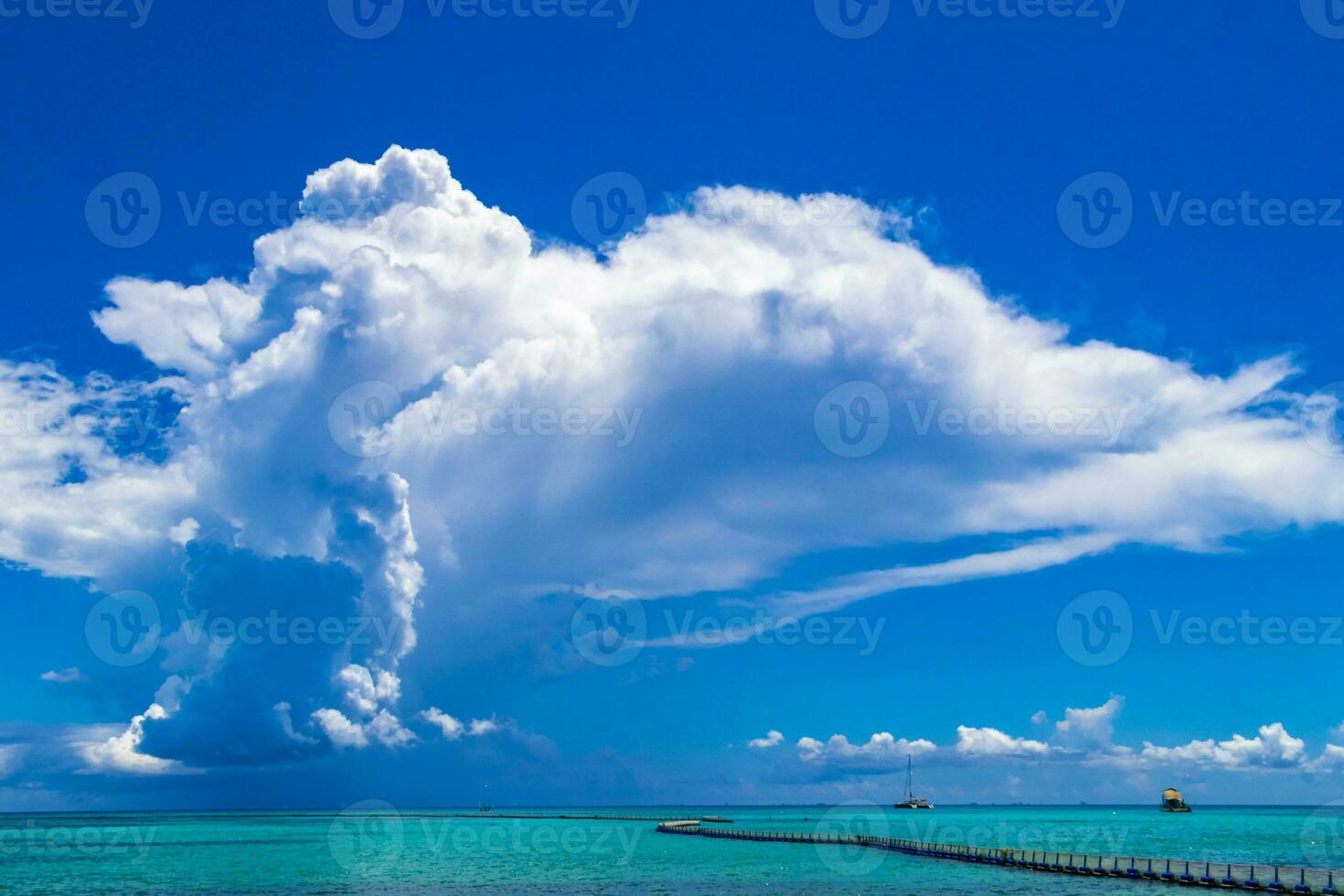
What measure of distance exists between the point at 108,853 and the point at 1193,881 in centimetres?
12198

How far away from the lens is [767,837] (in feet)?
434

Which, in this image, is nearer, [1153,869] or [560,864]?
[1153,869]

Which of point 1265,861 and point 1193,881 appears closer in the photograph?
point 1193,881

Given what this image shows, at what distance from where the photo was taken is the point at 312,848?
135500mm

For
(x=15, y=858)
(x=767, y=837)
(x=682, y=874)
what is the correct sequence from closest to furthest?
1. (x=682, y=874)
2. (x=15, y=858)
3. (x=767, y=837)

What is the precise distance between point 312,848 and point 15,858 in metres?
33.5

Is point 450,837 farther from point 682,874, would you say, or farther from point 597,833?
point 682,874

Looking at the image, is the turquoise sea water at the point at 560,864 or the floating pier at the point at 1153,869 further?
the turquoise sea water at the point at 560,864

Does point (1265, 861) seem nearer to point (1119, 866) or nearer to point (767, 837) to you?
point (1119, 866)

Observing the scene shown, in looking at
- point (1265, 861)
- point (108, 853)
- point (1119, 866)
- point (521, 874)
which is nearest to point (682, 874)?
point (521, 874)

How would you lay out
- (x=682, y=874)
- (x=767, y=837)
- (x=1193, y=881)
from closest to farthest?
(x=1193, y=881) < (x=682, y=874) < (x=767, y=837)

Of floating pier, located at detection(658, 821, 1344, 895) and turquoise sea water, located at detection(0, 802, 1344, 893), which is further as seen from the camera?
turquoise sea water, located at detection(0, 802, 1344, 893)

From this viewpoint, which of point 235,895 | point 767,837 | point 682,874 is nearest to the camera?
point 235,895

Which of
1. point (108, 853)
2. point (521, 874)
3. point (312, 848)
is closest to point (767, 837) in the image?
point (521, 874)
